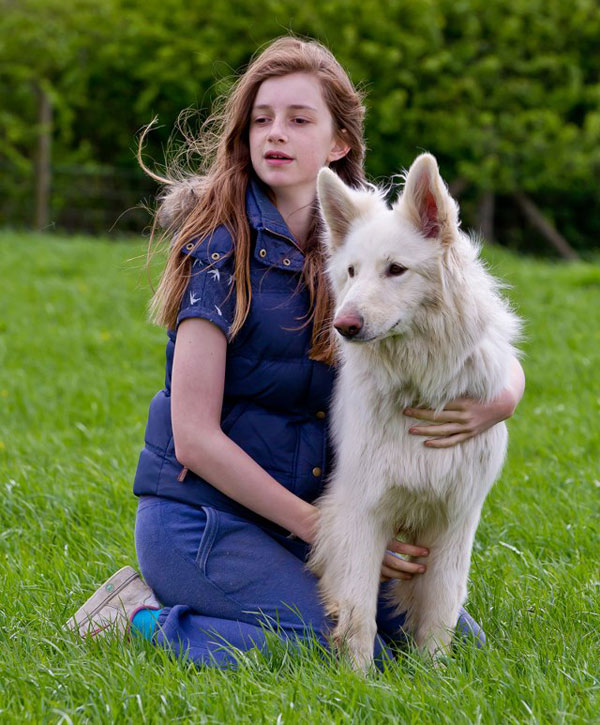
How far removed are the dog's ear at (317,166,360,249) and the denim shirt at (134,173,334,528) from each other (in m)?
0.28

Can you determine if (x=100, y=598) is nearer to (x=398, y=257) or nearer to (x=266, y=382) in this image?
(x=266, y=382)

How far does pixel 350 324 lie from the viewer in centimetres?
279

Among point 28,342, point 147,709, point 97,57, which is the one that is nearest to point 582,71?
point 97,57

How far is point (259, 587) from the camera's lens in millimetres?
3262

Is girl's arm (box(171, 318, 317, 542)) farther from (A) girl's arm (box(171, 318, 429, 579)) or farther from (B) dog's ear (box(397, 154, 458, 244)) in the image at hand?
(B) dog's ear (box(397, 154, 458, 244))

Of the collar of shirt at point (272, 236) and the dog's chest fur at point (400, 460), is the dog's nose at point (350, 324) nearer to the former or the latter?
the dog's chest fur at point (400, 460)

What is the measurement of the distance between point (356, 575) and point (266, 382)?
72 cm

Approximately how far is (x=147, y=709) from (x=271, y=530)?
900 mm

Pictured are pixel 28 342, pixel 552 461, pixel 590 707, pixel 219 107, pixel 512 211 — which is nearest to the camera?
pixel 590 707

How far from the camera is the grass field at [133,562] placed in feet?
8.95

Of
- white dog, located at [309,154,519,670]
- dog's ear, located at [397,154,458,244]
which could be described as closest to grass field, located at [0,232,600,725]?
white dog, located at [309,154,519,670]

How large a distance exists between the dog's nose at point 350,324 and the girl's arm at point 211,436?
56cm

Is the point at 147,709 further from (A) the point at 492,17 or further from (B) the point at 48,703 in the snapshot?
(A) the point at 492,17

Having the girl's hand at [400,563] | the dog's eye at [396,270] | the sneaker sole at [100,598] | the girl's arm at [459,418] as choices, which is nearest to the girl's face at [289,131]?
the dog's eye at [396,270]
